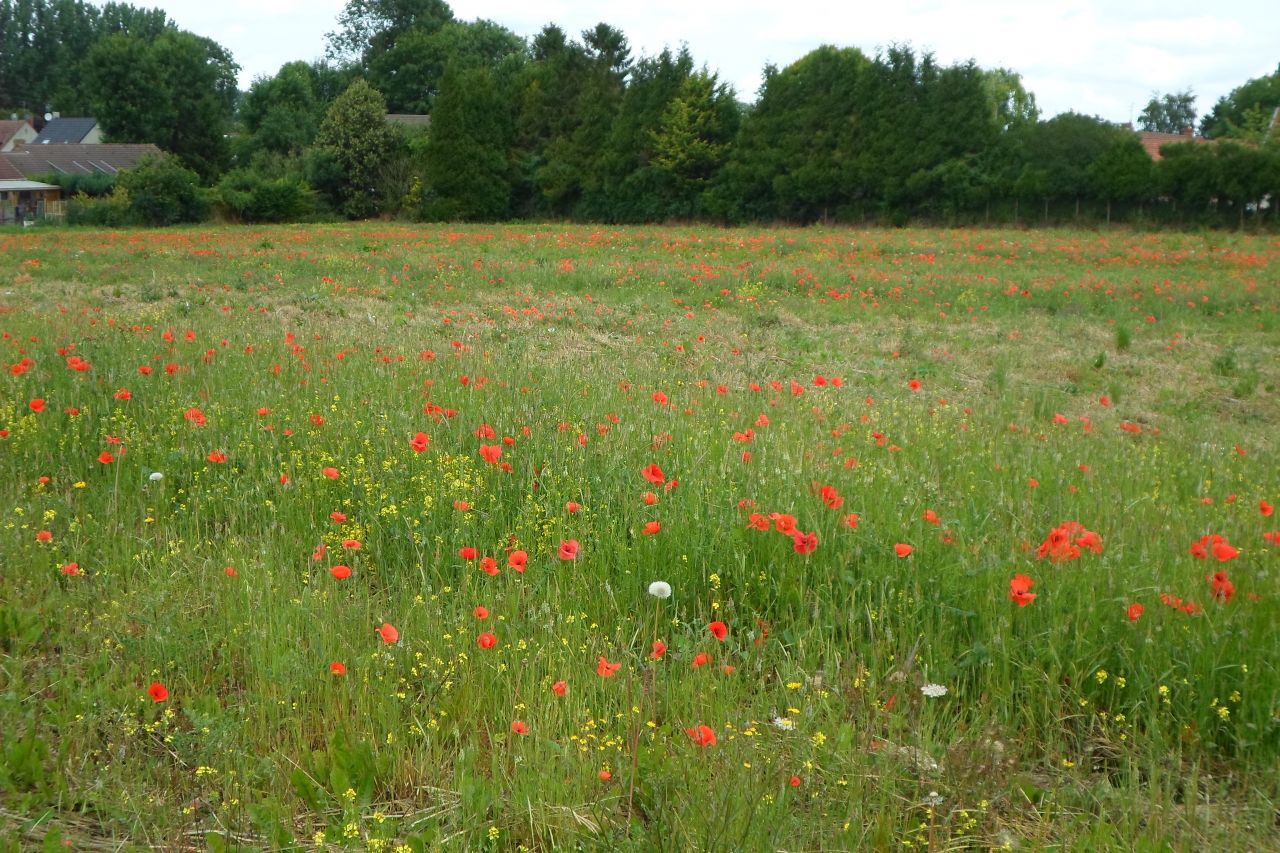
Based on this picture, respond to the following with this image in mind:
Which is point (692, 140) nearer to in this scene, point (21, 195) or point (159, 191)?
point (159, 191)

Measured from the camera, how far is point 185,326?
8648 millimetres

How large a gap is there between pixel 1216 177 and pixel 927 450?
28.0m

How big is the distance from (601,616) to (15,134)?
3562 inches

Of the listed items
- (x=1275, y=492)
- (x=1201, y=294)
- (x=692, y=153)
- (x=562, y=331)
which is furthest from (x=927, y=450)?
(x=692, y=153)

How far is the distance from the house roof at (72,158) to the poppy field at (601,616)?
191 feet

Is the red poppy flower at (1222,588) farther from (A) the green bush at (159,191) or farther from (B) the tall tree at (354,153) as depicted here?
(B) the tall tree at (354,153)

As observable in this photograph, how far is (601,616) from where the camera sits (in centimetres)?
337

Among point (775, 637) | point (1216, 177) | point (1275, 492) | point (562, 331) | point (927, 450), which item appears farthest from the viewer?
point (1216, 177)

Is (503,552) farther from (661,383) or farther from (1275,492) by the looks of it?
(1275,492)

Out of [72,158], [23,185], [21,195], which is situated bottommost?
[21,195]

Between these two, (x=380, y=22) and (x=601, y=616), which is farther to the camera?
(x=380, y=22)

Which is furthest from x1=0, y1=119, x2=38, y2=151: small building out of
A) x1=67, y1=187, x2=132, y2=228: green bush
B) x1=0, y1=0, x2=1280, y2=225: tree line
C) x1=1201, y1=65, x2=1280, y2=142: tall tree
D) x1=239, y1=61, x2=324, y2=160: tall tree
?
x1=1201, y1=65, x2=1280, y2=142: tall tree

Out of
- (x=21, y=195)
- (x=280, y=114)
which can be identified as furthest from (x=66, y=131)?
(x=280, y=114)

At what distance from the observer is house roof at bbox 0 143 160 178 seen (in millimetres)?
56375
